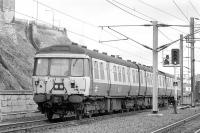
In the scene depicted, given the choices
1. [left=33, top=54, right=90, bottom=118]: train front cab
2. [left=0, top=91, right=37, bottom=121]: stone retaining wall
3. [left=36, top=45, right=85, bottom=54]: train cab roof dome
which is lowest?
[left=0, top=91, right=37, bottom=121]: stone retaining wall

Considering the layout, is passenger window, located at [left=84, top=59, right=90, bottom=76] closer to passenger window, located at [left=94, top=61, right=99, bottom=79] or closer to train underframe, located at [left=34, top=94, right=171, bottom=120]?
passenger window, located at [left=94, top=61, right=99, bottom=79]

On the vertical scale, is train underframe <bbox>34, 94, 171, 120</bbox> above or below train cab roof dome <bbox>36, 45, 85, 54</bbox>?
below

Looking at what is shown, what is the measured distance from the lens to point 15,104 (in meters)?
24.8

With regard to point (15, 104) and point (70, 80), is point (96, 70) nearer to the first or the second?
point (70, 80)

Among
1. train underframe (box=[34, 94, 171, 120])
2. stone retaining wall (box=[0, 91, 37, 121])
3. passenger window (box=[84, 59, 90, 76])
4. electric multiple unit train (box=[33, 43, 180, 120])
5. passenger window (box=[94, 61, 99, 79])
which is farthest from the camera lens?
passenger window (box=[94, 61, 99, 79])

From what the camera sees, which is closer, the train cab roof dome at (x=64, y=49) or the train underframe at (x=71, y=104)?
the train underframe at (x=71, y=104)

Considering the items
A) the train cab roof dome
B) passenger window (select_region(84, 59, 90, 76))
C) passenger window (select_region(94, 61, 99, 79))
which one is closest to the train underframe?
passenger window (select_region(94, 61, 99, 79))

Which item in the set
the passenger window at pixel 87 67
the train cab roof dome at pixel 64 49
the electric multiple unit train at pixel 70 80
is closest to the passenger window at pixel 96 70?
the electric multiple unit train at pixel 70 80

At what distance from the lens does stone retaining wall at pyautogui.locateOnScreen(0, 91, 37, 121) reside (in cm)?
2355

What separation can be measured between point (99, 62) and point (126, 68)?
6.00 meters

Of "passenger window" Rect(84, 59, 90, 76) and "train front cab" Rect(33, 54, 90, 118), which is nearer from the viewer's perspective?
"train front cab" Rect(33, 54, 90, 118)

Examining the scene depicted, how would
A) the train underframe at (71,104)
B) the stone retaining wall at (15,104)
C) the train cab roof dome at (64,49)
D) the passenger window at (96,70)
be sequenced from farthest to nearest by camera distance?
the passenger window at (96,70) → the stone retaining wall at (15,104) → the train cab roof dome at (64,49) → the train underframe at (71,104)

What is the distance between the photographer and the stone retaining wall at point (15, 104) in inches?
927

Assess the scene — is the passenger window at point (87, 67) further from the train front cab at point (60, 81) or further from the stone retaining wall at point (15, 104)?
the stone retaining wall at point (15, 104)
